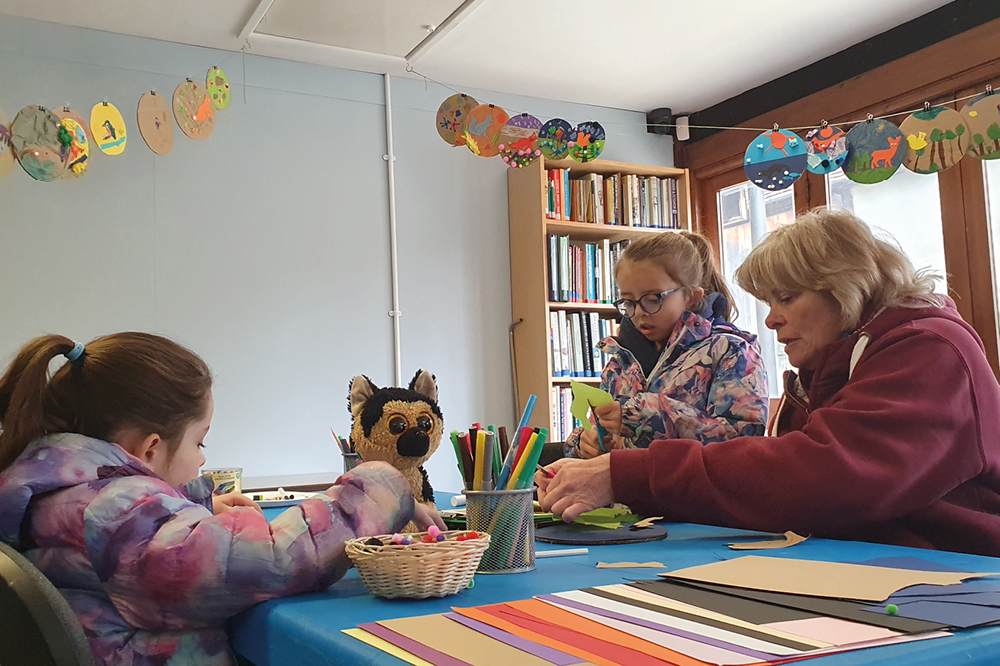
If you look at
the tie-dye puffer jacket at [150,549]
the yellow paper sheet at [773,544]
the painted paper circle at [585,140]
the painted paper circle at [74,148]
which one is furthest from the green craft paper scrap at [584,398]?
the painted paper circle at [74,148]

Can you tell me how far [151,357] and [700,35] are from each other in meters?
3.10

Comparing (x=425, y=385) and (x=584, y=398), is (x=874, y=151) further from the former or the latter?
(x=425, y=385)

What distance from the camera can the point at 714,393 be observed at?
6.03 feet

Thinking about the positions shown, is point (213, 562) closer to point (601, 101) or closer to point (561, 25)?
point (561, 25)

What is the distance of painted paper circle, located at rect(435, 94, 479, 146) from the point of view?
9.82 ft

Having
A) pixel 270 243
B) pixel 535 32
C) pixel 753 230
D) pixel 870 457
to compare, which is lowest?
pixel 870 457

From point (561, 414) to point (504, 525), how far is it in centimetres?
306

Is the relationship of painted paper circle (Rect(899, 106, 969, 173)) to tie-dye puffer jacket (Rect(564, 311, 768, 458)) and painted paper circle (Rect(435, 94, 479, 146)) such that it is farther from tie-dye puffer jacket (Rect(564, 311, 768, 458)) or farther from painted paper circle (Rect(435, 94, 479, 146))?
painted paper circle (Rect(435, 94, 479, 146))

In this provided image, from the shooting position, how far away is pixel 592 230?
13.4 ft

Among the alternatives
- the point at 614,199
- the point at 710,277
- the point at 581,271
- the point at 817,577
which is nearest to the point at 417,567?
the point at 817,577

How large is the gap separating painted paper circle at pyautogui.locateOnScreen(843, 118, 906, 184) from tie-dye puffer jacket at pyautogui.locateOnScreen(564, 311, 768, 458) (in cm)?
97

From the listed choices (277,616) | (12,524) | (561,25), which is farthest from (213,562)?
(561,25)

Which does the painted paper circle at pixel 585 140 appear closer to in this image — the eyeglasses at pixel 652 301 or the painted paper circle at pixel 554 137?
the painted paper circle at pixel 554 137

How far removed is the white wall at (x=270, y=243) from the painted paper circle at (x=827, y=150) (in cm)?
174
